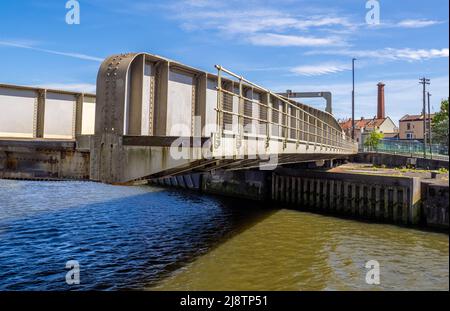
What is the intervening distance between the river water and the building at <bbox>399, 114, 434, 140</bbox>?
252ft

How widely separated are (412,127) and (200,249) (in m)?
90.4

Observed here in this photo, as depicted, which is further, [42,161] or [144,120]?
A: [42,161]

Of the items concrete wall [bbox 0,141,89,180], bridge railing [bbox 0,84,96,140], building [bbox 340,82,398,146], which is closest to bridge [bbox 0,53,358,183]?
bridge railing [bbox 0,84,96,140]

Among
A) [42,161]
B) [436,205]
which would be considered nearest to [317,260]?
[42,161]

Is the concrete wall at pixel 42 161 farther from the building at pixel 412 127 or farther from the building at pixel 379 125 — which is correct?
the building at pixel 412 127

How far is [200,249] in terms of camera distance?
49.5ft

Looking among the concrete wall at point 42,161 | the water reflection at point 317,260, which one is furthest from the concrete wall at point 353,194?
the concrete wall at point 42,161

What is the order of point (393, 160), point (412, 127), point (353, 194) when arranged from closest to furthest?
1. point (353, 194)
2. point (393, 160)
3. point (412, 127)

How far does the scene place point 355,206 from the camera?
25.5 meters

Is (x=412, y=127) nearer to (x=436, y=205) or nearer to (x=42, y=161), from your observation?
(x=436, y=205)
